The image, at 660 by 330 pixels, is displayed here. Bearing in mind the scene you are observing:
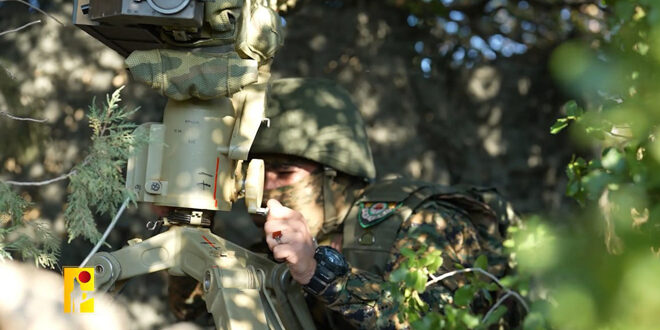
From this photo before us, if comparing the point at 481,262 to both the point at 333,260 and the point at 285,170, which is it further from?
the point at 285,170

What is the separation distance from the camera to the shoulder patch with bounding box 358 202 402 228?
2590mm

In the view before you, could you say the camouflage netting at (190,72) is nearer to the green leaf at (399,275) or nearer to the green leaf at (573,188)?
the green leaf at (399,275)

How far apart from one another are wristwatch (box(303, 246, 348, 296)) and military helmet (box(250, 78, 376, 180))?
711 mm

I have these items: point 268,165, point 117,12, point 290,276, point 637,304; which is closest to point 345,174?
point 268,165

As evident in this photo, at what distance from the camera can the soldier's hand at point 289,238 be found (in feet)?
6.48

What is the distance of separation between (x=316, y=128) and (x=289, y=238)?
0.98 meters

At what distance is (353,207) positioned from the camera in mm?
2775

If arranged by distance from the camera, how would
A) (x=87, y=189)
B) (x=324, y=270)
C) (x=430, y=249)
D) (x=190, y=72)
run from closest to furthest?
(x=87, y=189) < (x=190, y=72) < (x=324, y=270) < (x=430, y=249)

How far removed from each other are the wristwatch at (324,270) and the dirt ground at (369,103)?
1.70 meters

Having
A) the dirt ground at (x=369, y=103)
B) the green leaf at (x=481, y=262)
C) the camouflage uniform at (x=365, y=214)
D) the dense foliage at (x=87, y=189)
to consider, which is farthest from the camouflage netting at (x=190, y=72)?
the dirt ground at (x=369, y=103)

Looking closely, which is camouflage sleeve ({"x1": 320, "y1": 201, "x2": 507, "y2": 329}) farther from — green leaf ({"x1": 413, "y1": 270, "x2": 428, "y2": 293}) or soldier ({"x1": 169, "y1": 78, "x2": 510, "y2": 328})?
green leaf ({"x1": 413, "y1": 270, "x2": 428, "y2": 293})

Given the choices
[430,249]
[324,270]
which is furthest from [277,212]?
[430,249]

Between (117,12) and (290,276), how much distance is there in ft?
3.11

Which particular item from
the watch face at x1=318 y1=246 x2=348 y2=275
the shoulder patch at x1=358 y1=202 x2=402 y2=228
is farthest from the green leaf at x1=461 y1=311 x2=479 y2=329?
the shoulder patch at x1=358 y1=202 x2=402 y2=228
